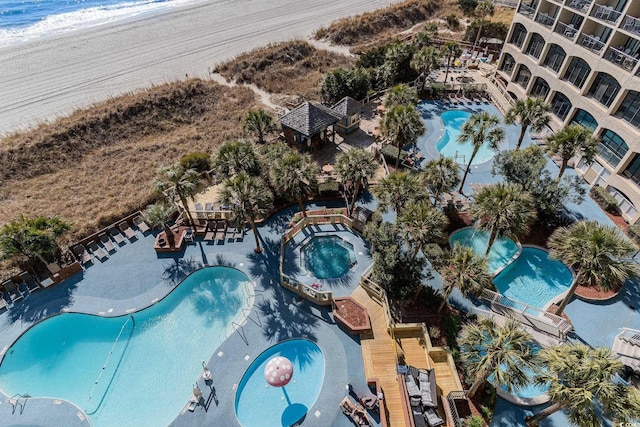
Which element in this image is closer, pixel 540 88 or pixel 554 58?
pixel 554 58

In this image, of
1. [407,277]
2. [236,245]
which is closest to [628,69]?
[407,277]

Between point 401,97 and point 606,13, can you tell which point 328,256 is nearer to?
point 401,97

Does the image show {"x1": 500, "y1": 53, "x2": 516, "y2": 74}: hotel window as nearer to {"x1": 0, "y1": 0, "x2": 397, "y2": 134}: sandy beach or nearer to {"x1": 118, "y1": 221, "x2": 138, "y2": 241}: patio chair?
{"x1": 0, "y1": 0, "x2": 397, "y2": 134}: sandy beach

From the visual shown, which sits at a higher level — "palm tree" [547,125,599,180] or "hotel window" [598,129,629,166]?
"palm tree" [547,125,599,180]

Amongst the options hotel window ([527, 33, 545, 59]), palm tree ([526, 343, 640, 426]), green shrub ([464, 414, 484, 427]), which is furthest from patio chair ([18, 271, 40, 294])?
hotel window ([527, 33, 545, 59])

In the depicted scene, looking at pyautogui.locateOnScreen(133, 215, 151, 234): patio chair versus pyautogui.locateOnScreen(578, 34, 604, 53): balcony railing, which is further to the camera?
pyautogui.locateOnScreen(578, 34, 604, 53): balcony railing

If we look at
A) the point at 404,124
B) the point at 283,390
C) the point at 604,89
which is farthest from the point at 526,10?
the point at 283,390
